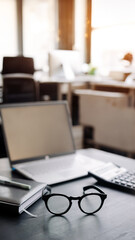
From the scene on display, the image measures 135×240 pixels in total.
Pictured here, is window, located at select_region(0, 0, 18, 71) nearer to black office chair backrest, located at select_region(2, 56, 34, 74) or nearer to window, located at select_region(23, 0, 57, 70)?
window, located at select_region(23, 0, 57, 70)

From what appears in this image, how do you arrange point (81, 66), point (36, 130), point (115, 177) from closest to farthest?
point (115, 177)
point (36, 130)
point (81, 66)

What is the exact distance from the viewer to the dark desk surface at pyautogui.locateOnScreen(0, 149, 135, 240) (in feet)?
2.34

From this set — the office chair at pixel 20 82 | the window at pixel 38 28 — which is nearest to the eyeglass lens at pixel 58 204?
the office chair at pixel 20 82

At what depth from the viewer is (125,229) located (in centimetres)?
75

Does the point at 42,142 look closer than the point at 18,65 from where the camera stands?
Yes

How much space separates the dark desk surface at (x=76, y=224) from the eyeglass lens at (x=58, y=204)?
2cm

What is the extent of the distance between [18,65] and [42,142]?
2290mm

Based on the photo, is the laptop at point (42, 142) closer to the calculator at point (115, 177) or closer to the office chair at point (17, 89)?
the calculator at point (115, 177)

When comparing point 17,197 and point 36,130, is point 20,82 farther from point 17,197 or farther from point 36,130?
point 17,197

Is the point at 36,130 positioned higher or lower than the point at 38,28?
lower

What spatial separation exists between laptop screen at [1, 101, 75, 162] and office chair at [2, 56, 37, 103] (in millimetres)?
2159

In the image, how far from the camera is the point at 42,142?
1286 millimetres

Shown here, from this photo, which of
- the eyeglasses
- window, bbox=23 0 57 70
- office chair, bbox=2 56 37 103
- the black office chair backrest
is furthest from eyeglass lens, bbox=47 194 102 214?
window, bbox=23 0 57 70

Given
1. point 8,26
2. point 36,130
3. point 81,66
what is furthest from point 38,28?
point 36,130
